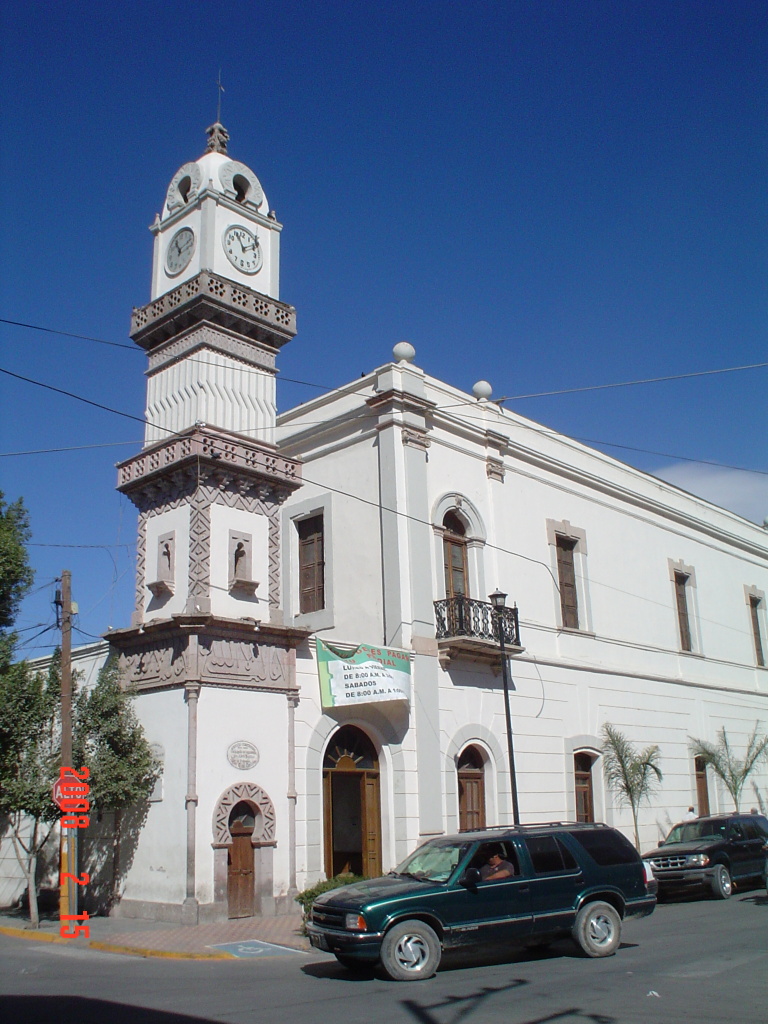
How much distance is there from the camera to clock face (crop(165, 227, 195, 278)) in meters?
19.6

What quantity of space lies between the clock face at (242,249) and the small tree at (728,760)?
18177mm

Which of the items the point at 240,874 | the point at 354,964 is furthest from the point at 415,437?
the point at 354,964

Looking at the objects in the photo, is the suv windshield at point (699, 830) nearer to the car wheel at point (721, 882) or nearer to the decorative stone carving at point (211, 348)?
the car wheel at point (721, 882)

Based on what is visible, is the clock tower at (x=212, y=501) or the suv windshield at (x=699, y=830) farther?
the suv windshield at (x=699, y=830)

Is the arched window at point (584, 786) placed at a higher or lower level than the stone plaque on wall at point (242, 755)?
lower

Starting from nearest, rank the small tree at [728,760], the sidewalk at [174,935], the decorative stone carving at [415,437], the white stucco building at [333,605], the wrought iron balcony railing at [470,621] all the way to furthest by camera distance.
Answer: the sidewalk at [174,935] → the white stucco building at [333,605] → the wrought iron balcony railing at [470,621] → the decorative stone carving at [415,437] → the small tree at [728,760]

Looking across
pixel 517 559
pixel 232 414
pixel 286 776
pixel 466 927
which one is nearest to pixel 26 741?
pixel 286 776

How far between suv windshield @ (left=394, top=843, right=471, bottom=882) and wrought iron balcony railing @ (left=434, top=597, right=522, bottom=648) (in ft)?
25.8

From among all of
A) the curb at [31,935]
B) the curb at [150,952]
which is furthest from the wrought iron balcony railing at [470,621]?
the curb at [31,935]

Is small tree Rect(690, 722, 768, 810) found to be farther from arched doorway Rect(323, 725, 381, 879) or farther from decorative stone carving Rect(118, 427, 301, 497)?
decorative stone carving Rect(118, 427, 301, 497)

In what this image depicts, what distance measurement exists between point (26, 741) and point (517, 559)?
11.7 metres

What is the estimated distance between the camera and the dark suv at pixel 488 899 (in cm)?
1011

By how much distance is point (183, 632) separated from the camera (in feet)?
52.7
